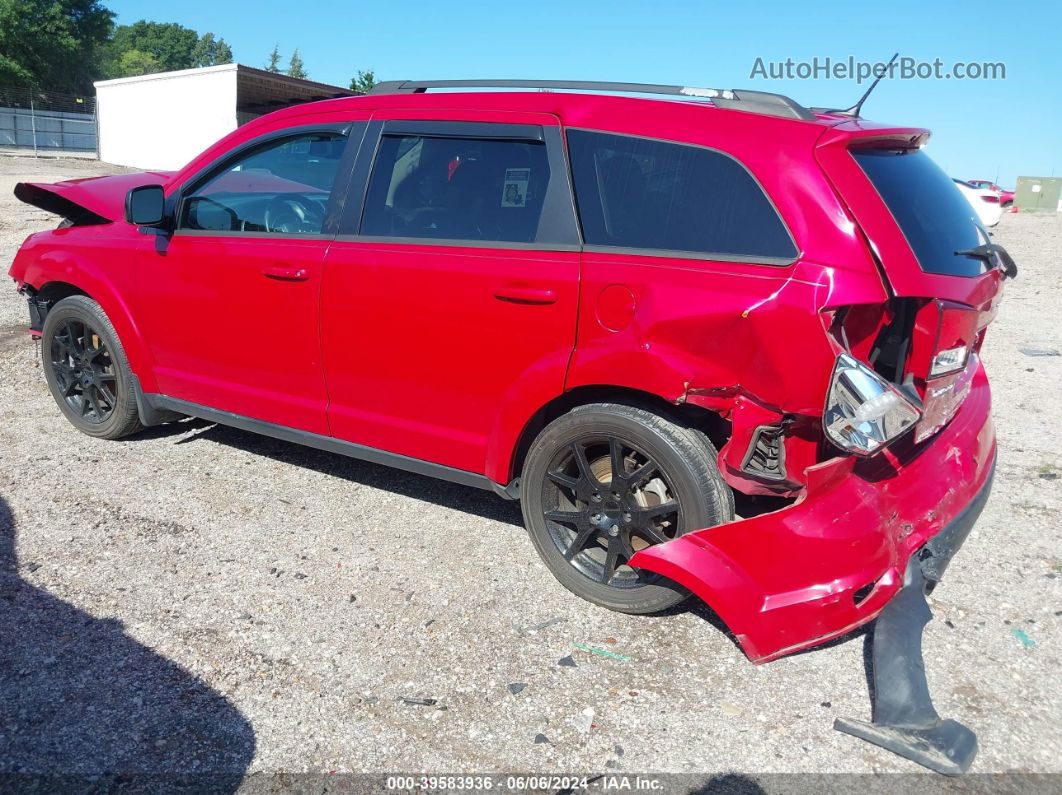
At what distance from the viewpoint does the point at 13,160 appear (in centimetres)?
2927

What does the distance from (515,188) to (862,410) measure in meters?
1.63

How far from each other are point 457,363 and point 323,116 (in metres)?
1.45

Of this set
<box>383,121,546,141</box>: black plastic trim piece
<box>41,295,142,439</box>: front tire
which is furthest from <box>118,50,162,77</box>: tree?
<box>383,121,546,141</box>: black plastic trim piece

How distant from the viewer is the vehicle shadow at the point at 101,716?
248 centimetres

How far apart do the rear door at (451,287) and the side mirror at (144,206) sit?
44.4 inches

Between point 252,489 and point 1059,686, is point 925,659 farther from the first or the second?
point 252,489

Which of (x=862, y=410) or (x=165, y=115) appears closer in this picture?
(x=862, y=410)

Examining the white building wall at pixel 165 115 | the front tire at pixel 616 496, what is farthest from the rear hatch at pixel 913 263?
the white building wall at pixel 165 115

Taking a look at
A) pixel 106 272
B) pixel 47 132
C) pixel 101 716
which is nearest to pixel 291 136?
pixel 106 272

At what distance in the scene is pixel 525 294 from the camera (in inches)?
129

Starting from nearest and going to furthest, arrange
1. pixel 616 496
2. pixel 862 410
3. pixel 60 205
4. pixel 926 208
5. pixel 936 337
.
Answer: pixel 862 410, pixel 936 337, pixel 926 208, pixel 616 496, pixel 60 205

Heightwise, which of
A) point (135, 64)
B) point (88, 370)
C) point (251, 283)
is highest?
point (135, 64)

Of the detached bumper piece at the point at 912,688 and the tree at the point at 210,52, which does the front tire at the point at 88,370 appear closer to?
the detached bumper piece at the point at 912,688

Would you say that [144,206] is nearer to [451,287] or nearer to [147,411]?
[147,411]
